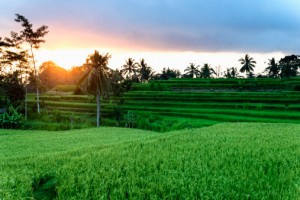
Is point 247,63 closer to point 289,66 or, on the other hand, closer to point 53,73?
point 289,66

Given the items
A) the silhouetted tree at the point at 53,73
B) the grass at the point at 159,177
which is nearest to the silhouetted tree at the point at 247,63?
the silhouetted tree at the point at 53,73

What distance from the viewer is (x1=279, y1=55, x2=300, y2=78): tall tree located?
80.4 metres

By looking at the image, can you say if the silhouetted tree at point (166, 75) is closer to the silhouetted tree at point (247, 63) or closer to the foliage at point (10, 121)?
the silhouetted tree at point (247, 63)

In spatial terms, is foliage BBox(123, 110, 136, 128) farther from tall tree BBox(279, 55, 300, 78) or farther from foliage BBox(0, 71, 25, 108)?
tall tree BBox(279, 55, 300, 78)

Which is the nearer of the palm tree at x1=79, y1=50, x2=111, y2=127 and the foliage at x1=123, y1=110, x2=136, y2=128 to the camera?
the foliage at x1=123, y1=110, x2=136, y2=128

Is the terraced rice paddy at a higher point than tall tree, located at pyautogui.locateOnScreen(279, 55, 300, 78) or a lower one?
lower

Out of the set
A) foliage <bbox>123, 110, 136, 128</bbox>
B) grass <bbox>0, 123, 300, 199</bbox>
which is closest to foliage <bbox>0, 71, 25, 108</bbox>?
foliage <bbox>123, 110, 136, 128</bbox>

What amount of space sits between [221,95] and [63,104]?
20779 millimetres

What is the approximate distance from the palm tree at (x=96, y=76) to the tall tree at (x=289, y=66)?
56030mm

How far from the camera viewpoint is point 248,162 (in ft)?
21.2

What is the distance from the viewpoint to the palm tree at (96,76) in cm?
3606

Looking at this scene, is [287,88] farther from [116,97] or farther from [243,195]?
[243,195]

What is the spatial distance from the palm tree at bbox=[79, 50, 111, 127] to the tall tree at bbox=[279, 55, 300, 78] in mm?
56030

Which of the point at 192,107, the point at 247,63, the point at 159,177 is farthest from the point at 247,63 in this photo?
the point at 159,177
